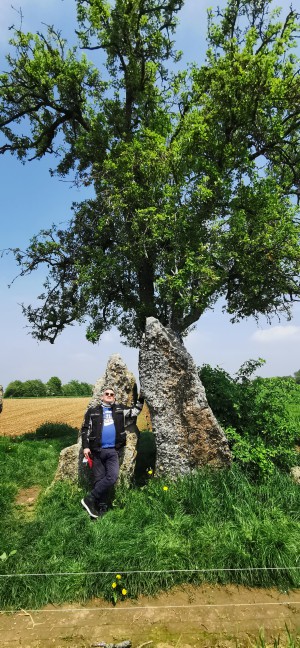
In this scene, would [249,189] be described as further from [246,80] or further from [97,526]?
[97,526]

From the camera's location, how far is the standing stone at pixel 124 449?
786 cm

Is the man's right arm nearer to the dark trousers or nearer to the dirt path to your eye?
the dark trousers

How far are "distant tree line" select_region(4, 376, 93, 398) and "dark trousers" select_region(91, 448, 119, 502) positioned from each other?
49787 millimetres

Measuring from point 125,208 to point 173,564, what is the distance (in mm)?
9528

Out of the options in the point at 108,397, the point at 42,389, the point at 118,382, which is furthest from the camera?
the point at 42,389

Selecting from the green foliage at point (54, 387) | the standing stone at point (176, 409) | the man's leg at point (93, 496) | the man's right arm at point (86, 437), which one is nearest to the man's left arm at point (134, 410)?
the standing stone at point (176, 409)

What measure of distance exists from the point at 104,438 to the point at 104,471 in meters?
0.60

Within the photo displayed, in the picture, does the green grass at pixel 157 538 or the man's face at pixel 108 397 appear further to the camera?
the man's face at pixel 108 397

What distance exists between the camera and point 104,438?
7.47 m

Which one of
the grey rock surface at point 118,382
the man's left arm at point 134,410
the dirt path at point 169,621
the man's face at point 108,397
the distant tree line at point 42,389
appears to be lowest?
the dirt path at point 169,621

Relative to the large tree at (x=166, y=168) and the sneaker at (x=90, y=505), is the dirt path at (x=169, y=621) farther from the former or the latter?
the large tree at (x=166, y=168)

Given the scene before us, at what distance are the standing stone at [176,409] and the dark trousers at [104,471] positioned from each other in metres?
1.02

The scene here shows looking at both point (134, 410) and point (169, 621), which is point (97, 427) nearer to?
point (134, 410)

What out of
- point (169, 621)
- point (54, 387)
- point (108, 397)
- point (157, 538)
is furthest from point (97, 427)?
point (54, 387)
